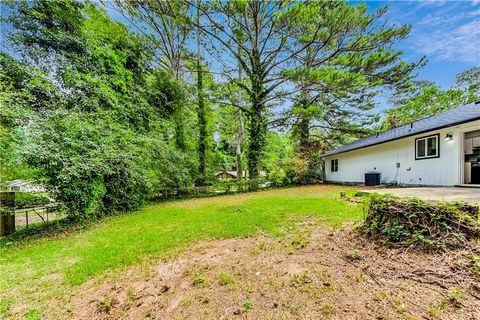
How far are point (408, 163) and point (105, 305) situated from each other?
11.8 m

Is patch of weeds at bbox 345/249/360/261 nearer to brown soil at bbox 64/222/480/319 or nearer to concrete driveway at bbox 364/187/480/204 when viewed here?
brown soil at bbox 64/222/480/319

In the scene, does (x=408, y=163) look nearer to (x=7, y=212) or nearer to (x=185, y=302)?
(x=185, y=302)

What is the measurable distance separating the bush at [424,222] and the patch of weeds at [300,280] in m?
1.42

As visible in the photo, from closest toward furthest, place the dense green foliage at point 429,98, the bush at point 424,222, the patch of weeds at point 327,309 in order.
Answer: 1. the patch of weeds at point 327,309
2. the bush at point 424,222
3. the dense green foliage at point 429,98

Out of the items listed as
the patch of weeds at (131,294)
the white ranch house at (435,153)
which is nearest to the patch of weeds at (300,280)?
the patch of weeds at (131,294)

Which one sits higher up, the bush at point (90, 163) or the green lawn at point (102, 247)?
the bush at point (90, 163)

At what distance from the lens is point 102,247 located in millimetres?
3752

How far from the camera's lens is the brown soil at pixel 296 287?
1.73m

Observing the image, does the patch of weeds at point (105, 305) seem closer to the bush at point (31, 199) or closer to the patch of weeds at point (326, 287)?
the patch of weeds at point (326, 287)

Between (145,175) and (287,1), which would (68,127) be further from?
(287,1)

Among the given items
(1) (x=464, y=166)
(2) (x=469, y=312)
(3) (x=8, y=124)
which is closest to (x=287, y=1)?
(1) (x=464, y=166)

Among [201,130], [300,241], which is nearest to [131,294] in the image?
[300,241]

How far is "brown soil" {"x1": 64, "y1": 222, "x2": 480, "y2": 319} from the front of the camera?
173 centimetres

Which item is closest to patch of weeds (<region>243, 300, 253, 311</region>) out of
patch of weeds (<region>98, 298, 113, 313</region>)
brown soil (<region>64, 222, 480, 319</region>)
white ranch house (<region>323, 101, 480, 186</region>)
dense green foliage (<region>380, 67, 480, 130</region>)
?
brown soil (<region>64, 222, 480, 319</region>)
